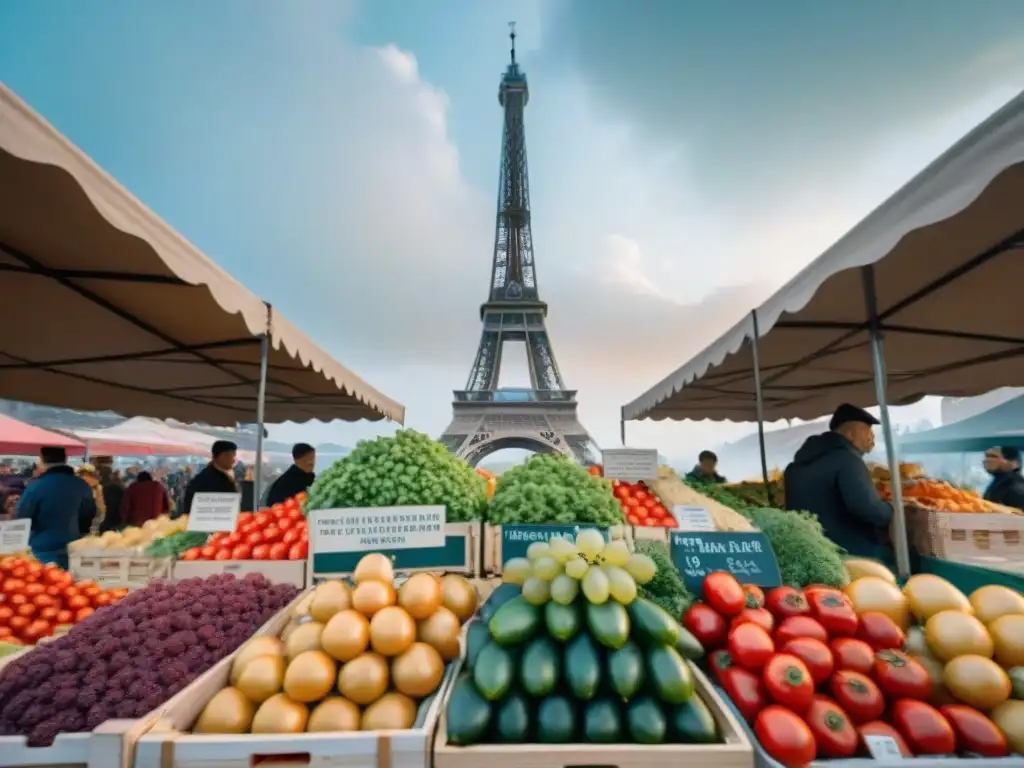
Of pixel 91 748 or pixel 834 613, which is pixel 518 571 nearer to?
pixel 834 613

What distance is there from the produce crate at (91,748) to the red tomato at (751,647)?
160 cm

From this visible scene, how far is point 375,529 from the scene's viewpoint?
7.77 feet

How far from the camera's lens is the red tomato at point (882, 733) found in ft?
4.50

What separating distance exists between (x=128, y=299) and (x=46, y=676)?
305 centimetres

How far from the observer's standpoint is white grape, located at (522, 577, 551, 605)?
5.33ft

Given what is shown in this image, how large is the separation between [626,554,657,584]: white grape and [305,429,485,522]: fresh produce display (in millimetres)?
1060

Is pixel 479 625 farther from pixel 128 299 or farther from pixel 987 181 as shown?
pixel 128 299

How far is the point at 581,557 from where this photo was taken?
67.9 inches

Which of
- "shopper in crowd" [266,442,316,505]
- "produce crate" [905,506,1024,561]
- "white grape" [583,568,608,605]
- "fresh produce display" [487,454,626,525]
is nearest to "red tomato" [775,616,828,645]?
"white grape" [583,568,608,605]

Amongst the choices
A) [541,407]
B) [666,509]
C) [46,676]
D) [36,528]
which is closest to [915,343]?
[666,509]

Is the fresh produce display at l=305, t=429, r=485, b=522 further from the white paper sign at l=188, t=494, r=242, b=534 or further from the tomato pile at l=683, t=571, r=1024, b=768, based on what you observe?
the tomato pile at l=683, t=571, r=1024, b=768

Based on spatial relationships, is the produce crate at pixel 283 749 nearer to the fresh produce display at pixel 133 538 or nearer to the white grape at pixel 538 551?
the white grape at pixel 538 551

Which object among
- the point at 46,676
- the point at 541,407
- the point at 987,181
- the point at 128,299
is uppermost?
the point at 541,407

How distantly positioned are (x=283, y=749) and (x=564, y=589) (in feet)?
2.76
